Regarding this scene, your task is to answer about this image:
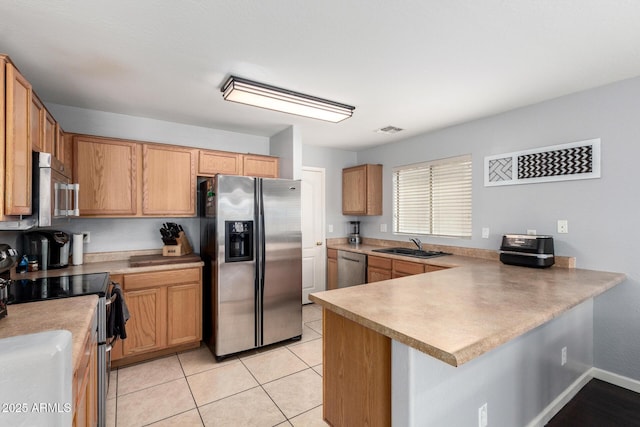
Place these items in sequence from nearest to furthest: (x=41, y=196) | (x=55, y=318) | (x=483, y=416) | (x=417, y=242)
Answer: (x=55, y=318)
(x=483, y=416)
(x=41, y=196)
(x=417, y=242)

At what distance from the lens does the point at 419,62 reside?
2076mm

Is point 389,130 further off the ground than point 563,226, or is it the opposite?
point 389,130

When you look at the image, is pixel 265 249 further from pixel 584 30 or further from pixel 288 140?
pixel 584 30

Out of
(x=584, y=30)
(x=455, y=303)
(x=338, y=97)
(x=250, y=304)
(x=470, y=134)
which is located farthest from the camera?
(x=470, y=134)

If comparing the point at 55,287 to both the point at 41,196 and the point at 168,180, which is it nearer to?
the point at 41,196

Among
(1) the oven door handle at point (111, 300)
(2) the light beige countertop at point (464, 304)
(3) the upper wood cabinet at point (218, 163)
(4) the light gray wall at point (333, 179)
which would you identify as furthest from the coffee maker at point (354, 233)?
(1) the oven door handle at point (111, 300)

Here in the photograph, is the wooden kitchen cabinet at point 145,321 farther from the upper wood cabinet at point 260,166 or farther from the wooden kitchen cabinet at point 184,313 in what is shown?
the upper wood cabinet at point 260,166

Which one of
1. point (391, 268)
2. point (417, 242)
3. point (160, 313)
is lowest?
point (160, 313)

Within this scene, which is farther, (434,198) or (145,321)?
(434,198)

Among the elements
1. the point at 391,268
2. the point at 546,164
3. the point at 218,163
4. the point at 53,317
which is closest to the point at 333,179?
the point at 391,268

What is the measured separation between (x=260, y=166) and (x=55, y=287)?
2230 mm

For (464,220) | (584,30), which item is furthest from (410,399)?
(464,220)

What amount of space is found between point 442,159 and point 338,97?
173 cm

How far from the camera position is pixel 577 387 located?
2.28 metres
